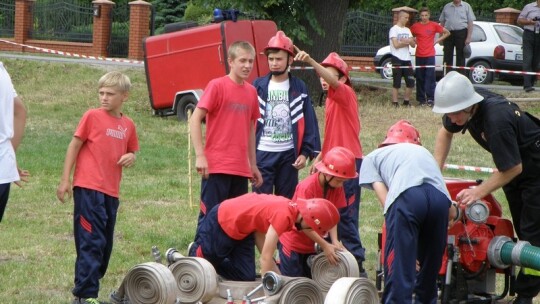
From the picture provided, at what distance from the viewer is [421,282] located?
7.25 metres

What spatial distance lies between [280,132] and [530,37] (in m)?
14.0

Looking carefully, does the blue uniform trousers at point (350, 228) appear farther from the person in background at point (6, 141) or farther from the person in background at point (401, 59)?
the person in background at point (401, 59)

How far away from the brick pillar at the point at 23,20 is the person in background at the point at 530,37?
1829 cm

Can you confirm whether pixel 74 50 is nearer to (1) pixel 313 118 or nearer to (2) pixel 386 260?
(1) pixel 313 118

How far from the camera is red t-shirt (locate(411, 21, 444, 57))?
21500 millimetres

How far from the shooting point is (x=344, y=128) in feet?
30.2

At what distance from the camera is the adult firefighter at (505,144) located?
7.45 metres

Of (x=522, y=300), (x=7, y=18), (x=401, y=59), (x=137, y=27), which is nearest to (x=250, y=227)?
(x=522, y=300)

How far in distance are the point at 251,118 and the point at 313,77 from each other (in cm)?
1312

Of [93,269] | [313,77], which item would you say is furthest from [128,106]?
[93,269]

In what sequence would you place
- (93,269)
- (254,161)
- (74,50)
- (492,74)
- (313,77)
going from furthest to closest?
(74,50), (492,74), (313,77), (254,161), (93,269)

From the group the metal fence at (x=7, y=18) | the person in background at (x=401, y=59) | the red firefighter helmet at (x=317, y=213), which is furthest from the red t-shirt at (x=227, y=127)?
the metal fence at (x=7, y=18)

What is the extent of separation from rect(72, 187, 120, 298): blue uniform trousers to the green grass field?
42 centimetres

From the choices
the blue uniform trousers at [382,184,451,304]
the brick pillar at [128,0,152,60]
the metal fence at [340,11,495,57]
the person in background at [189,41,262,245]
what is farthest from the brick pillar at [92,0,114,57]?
the blue uniform trousers at [382,184,451,304]
